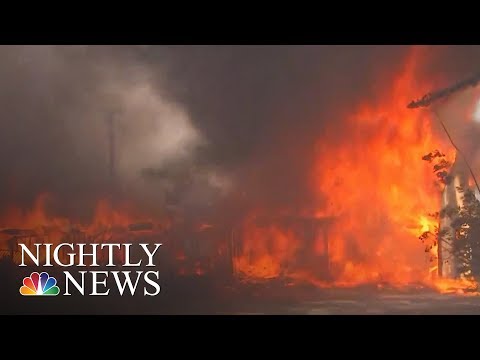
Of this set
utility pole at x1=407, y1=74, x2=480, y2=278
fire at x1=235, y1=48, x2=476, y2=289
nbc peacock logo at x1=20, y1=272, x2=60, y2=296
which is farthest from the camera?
utility pole at x1=407, y1=74, x2=480, y2=278

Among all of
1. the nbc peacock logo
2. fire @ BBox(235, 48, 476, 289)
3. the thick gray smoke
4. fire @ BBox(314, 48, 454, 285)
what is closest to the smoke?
the thick gray smoke

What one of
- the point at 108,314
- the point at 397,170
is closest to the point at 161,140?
the point at 108,314

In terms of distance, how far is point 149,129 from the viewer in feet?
24.6

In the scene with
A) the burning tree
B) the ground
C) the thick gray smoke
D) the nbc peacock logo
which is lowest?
the ground

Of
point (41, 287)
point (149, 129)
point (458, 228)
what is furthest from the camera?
point (458, 228)

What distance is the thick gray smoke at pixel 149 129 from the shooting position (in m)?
7.47

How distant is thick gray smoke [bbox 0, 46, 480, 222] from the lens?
24.5ft

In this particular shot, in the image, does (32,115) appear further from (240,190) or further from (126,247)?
(240,190)

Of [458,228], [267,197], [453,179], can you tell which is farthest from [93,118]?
[458,228]

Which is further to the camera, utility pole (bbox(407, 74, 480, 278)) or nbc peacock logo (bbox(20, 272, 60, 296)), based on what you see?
utility pole (bbox(407, 74, 480, 278))

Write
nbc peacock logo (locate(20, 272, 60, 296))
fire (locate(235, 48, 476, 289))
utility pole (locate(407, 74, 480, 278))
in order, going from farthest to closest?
utility pole (locate(407, 74, 480, 278)) < fire (locate(235, 48, 476, 289)) < nbc peacock logo (locate(20, 272, 60, 296))

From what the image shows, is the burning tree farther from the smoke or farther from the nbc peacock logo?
the nbc peacock logo

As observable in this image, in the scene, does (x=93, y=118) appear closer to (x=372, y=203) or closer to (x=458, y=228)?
(x=372, y=203)

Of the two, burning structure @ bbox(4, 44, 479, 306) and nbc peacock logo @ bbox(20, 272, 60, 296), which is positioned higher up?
burning structure @ bbox(4, 44, 479, 306)
